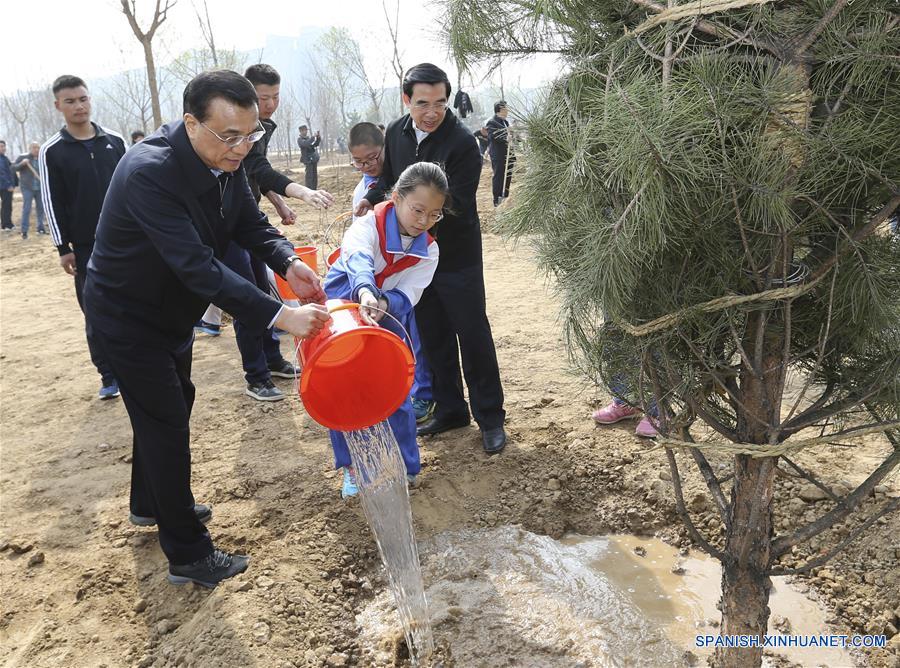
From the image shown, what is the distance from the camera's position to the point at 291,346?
228 inches

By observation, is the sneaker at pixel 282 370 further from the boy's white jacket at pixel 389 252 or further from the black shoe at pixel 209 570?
the black shoe at pixel 209 570

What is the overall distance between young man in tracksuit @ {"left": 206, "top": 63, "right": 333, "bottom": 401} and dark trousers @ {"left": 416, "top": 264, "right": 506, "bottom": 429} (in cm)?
83

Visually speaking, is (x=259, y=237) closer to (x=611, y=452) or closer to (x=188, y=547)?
(x=188, y=547)

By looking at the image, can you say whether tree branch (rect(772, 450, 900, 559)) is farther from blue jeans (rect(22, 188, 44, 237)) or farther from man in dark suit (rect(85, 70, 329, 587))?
blue jeans (rect(22, 188, 44, 237))

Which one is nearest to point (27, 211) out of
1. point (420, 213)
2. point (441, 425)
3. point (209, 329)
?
point (209, 329)

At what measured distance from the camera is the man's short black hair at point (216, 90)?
7.02 feet

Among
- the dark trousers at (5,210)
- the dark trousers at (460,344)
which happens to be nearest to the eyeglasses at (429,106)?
the dark trousers at (460,344)

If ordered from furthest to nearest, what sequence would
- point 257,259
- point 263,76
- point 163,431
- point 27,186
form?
point 27,186
point 263,76
point 257,259
point 163,431

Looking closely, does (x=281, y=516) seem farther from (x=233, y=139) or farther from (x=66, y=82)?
(x=66, y=82)

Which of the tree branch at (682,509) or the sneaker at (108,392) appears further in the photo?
the sneaker at (108,392)

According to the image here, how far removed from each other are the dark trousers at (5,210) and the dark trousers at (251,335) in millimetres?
13070

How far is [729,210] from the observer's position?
1.47m

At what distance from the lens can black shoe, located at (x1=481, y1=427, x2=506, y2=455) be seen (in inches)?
140

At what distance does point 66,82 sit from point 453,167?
2.59 meters
